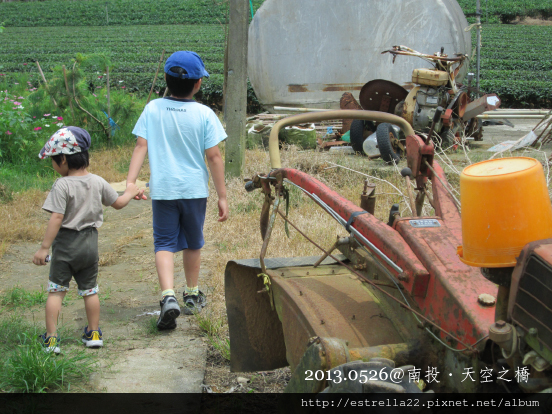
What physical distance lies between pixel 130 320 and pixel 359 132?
5.34 m

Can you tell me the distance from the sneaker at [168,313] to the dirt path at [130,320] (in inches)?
2.4

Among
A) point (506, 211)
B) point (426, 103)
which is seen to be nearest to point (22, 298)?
point (506, 211)

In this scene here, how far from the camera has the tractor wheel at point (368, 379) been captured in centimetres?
138

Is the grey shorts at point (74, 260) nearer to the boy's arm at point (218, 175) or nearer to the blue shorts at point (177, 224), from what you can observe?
the blue shorts at point (177, 224)

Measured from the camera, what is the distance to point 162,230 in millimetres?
3395

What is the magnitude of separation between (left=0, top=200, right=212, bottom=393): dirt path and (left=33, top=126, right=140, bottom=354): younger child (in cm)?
23

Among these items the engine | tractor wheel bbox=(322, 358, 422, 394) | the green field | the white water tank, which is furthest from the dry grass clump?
the green field

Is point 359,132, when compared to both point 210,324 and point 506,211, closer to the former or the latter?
point 210,324

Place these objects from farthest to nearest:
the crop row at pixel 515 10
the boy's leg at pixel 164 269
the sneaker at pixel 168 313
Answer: the crop row at pixel 515 10
the boy's leg at pixel 164 269
the sneaker at pixel 168 313

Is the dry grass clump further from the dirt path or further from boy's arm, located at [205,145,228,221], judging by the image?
boy's arm, located at [205,145,228,221]

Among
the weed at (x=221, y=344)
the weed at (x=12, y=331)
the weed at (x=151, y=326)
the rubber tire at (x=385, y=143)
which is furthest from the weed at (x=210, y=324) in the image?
the rubber tire at (x=385, y=143)

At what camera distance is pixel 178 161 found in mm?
3404

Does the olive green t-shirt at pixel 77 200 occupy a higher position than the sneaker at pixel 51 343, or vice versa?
the olive green t-shirt at pixel 77 200

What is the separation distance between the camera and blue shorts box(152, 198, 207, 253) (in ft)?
11.1
